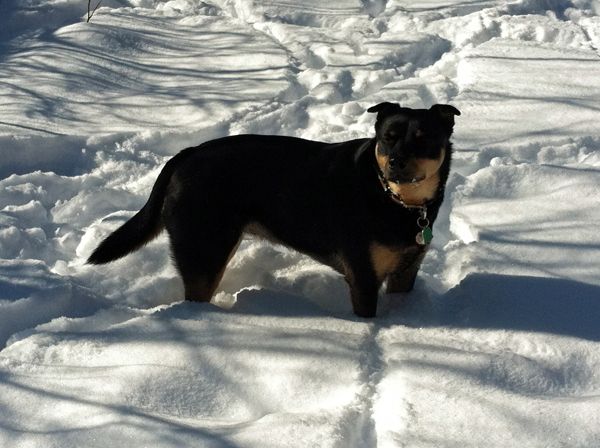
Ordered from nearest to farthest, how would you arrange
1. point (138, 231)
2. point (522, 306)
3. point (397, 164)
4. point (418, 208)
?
point (397, 164), point (418, 208), point (522, 306), point (138, 231)

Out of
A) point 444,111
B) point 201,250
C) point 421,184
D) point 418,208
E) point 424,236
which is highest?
point 444,111

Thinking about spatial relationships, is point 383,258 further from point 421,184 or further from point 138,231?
point 138,231

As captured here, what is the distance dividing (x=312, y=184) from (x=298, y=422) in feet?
4.71

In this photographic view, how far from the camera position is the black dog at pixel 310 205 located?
400 cm

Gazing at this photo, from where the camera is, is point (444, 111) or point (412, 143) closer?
point (412, 143)

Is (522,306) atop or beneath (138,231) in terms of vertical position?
beneath

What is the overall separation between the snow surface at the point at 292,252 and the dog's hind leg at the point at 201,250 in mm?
165

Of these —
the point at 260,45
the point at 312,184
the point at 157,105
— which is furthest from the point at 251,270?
the point at 260,45

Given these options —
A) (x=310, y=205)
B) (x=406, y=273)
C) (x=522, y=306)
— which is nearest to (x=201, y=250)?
(x=310, y=205)

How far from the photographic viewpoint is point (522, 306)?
13.5ft

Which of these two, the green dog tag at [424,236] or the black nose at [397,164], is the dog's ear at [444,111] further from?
the green dog tag at [424,236]

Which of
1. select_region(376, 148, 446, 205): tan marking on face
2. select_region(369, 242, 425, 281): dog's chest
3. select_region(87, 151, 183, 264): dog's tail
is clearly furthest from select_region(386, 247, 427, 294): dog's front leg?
select_region(87, 151, 183, 264): dog's tail

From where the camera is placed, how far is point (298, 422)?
3268 mm

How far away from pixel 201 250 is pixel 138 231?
402 millimetres
